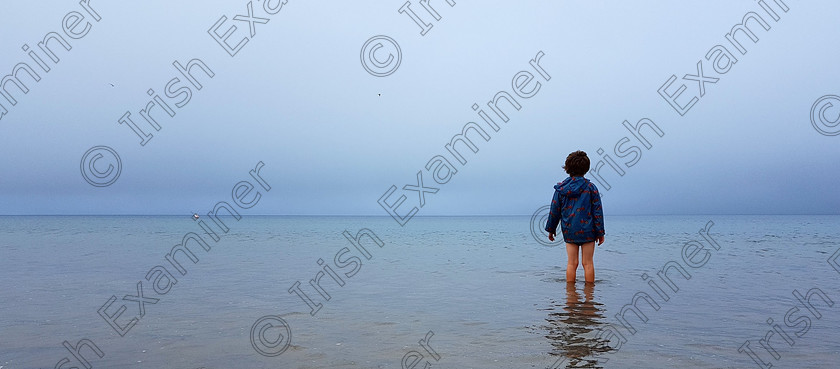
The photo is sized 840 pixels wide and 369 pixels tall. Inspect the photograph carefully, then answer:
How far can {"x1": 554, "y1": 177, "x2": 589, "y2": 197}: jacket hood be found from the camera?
8.85m

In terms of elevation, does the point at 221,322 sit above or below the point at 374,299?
below

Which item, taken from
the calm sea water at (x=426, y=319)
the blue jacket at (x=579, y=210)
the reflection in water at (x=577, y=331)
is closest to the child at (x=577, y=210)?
the blue jacket at (x=579, y=210)

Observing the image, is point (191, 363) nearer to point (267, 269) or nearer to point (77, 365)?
point (77, 365)

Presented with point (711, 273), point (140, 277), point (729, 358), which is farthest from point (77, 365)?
point (711, 273)

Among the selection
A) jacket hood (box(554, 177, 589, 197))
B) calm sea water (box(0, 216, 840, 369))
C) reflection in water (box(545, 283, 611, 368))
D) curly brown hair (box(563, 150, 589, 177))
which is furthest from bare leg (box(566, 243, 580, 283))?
curly brown hair (box(563, 150, 589, 177))

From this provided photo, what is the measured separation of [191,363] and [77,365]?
96 centimetres

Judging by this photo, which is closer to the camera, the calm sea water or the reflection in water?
the reflection in water

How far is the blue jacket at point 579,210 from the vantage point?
8.69 meters

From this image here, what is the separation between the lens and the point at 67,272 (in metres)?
12.0

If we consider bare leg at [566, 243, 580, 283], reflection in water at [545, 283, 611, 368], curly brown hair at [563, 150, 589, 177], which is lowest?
reflection in water at [545, 283, 611, 368]

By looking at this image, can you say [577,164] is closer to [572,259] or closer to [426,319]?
[572,259]

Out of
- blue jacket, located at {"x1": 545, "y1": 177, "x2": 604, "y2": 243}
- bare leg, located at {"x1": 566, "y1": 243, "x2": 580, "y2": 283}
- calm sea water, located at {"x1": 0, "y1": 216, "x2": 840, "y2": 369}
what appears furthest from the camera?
bare leg, located at {"x1": 566, "y1": 243, "x2": 580, "y2": 283}

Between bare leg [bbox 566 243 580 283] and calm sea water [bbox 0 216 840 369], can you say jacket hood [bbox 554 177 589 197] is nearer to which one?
bare leg [bbox 566 243 580 283]

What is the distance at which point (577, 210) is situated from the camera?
8.77 m
